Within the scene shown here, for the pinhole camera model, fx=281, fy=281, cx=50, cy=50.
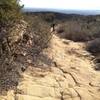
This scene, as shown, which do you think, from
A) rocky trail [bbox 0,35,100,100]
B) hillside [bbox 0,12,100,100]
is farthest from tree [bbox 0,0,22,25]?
rocky trail [bbox 0,35,100,100]

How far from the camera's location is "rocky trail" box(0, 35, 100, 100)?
21.6 ft

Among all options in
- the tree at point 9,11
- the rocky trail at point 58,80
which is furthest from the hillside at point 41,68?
the tree at point 9,11

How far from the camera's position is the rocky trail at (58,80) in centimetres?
659

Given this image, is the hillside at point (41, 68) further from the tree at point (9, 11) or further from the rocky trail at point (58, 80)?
the tree at point (9, 11)

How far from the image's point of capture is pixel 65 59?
9.76 m

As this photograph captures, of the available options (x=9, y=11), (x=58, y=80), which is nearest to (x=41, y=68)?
(x=58, y=80)

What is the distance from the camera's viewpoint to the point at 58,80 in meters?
7.56

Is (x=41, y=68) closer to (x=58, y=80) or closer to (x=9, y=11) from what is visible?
(x=58, y=80)

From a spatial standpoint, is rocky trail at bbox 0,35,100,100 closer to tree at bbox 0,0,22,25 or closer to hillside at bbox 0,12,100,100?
hillside at bbox 0,12,100,100

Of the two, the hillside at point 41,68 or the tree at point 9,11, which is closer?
the hillside at point 41,68

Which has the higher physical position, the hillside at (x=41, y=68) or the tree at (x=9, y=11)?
the tree at (x=9, y=11)

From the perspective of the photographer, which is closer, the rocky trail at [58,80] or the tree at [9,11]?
the rocky trail at [58,80]

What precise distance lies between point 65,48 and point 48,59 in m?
2.66

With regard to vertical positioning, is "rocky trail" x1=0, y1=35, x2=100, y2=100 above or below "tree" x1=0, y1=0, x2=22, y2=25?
below
